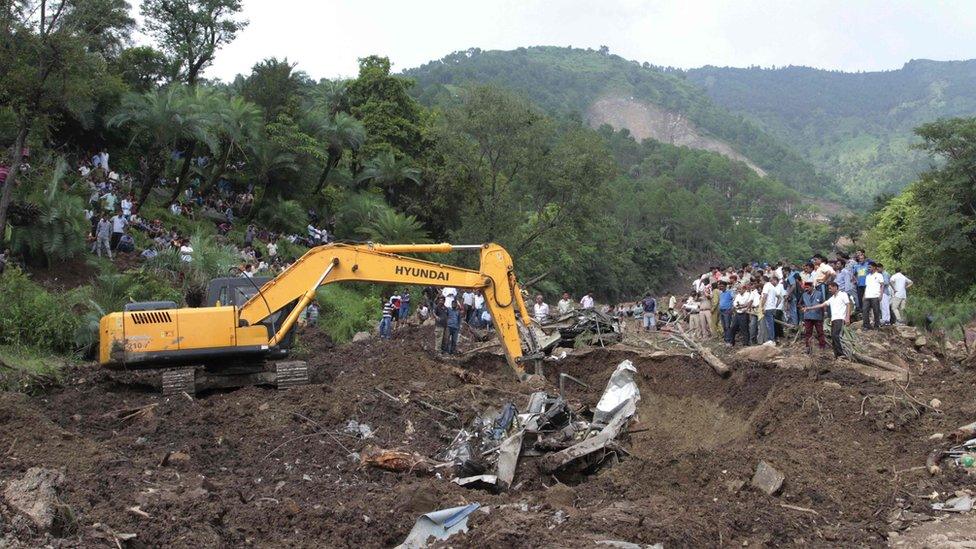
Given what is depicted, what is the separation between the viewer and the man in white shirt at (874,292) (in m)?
16.2

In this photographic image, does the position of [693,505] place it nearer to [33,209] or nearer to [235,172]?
[33,209]

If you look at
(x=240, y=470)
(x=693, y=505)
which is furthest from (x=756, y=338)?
(x=240, y=470)

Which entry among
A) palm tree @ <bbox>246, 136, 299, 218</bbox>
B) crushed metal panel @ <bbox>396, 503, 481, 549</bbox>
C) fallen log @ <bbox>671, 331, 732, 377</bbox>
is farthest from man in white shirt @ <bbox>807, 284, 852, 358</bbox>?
palm tree @ <bbox>246, 136, 299, 218</bbox>

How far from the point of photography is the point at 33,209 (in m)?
21.1

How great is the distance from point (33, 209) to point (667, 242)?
2550 inches

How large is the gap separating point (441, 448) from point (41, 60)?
569 inches

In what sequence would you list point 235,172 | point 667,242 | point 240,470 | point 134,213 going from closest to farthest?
point 240,470 < point 134,213 < point 235,172 < point 667,242

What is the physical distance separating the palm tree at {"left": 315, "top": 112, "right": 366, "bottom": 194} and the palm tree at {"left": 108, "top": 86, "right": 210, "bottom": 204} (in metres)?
8.01

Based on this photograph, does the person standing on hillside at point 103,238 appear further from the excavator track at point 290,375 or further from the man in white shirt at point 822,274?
the man in white shirt at point 822,274

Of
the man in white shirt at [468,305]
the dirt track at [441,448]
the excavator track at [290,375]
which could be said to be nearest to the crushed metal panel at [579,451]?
the dirt track at [441,448]

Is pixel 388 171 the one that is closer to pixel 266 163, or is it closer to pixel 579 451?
pixel 266 163

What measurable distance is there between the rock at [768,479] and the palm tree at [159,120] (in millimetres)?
22176

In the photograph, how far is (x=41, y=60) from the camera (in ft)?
66.3

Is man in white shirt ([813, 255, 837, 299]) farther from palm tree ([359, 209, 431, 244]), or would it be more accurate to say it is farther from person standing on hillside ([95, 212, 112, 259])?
palm tree ([359, 209, 431, 244])
